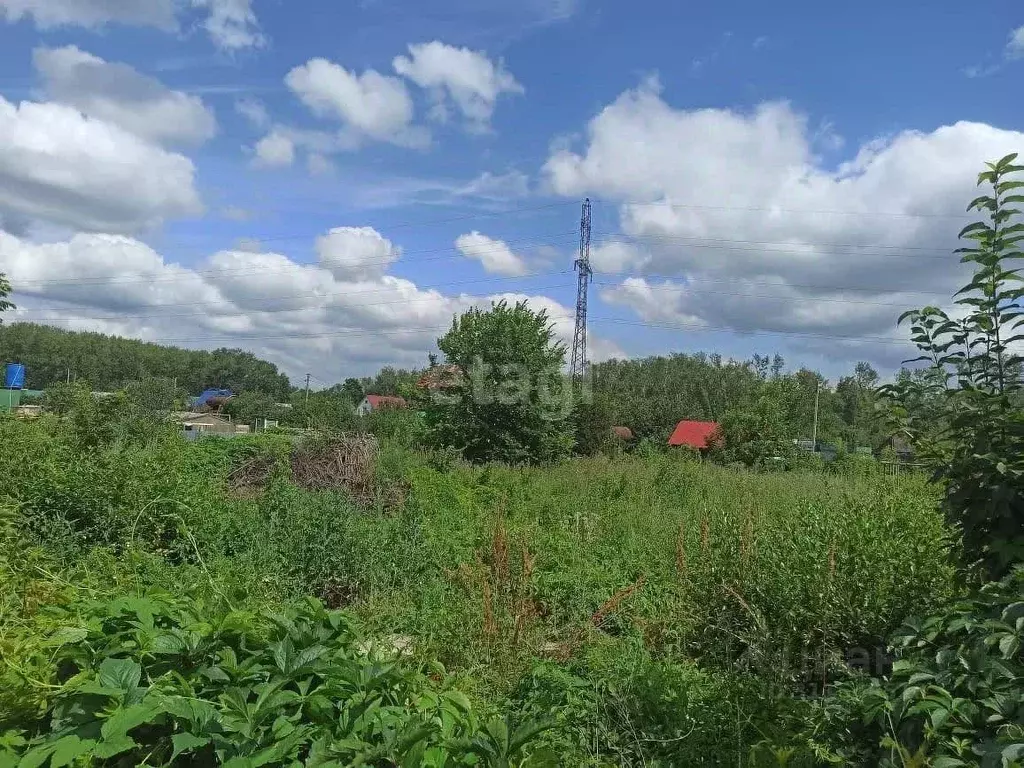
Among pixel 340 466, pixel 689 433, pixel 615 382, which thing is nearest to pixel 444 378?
pixel 340 466

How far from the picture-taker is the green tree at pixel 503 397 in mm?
20297

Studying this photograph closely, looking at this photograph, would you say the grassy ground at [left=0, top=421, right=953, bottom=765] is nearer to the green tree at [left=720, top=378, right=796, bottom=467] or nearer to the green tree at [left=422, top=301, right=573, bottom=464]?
the green tree at [left=422, top=301, right=573, bottom=464]

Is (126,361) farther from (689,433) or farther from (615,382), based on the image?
(689,433)

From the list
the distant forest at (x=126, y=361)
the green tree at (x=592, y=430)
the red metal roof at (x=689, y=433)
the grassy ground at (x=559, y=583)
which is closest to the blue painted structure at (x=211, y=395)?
the distant forest at (x=126, y=361)

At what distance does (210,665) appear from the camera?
2.17 metres

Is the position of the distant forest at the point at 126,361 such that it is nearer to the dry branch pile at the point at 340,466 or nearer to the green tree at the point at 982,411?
the dry branch pile at the point at 340,466

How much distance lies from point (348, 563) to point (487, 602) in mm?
2161

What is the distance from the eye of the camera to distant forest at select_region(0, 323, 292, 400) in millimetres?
65188

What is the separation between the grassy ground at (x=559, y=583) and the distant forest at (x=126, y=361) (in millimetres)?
60955

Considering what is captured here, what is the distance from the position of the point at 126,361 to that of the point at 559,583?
7534cm

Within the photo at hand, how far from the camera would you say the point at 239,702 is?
1890 millimetres

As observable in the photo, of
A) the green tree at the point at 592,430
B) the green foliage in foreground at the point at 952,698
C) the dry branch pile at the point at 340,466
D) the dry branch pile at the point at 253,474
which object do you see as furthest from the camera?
the green tree at the point at 592,430

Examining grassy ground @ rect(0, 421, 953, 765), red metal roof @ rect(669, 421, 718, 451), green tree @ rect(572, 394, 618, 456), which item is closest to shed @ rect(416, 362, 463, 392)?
green tree @ rect(572, 394, 618, 456)

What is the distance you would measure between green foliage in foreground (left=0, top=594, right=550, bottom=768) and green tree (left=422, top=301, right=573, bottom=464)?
58.7 feet
